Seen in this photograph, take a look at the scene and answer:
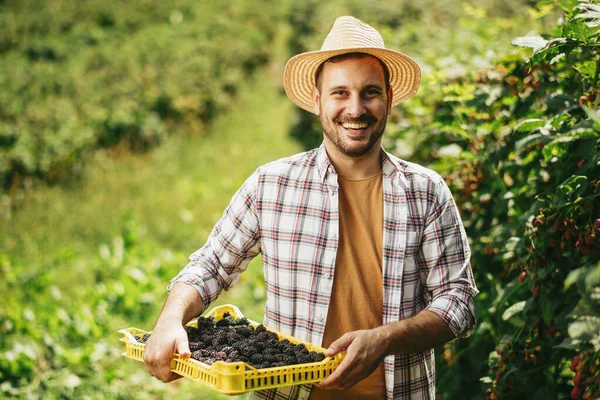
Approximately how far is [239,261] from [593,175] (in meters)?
1.30

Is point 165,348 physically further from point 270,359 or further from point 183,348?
point 270,359

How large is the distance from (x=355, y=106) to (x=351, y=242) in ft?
1.63

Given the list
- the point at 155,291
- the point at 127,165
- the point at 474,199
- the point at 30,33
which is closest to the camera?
the point at 474,199

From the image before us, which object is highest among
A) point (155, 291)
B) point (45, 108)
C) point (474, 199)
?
point (45, 108)

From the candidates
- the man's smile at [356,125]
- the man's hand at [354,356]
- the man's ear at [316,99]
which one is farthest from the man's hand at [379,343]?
the man's ear at [316,99]

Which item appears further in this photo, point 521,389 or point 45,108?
point 45,108

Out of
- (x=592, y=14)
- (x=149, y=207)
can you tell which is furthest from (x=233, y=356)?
(x=149, y=207)

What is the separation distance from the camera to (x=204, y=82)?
12.6 metres

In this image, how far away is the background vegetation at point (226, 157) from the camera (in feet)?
8.26

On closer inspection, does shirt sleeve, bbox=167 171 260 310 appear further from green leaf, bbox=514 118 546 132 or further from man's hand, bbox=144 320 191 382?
green leaf, bbox=514 118 546 132

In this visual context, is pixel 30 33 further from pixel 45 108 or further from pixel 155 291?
pixel 155 291

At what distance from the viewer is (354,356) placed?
2.13 m

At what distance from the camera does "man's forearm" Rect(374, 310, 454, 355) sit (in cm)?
226

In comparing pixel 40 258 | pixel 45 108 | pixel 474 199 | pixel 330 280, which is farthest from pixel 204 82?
pixel 330 280
